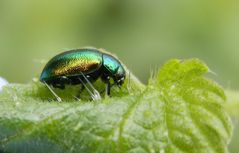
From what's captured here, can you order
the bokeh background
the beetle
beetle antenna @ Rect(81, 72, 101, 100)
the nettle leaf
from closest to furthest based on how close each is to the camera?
1. the nettle leaf
2. beetle antenna @ Rect(81, 72, 101, 100)
3. the beetle
4. the bokeh background

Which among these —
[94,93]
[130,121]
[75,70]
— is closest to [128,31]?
[75,70]

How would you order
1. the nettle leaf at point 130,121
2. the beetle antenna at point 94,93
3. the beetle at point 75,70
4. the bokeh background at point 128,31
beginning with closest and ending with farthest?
1. the nettle leaf at point 130,121
2. the beetle antenna at point 94,93
3. the beetle at point 75,70
4. the bokeh background at point 128,31

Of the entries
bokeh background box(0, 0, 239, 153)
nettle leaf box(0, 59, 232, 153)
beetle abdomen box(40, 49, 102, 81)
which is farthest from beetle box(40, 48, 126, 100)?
bokeh background box(0, 0, 239, 153)

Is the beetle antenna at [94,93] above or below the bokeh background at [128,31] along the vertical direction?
below

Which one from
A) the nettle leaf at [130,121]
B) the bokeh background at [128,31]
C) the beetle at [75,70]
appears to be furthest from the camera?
the bokeh background at [128,31]

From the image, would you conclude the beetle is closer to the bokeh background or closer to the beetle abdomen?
the beetle abdomen

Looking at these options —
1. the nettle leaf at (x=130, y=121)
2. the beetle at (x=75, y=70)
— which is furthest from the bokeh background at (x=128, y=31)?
the nettle leaf at (x=130, y=121)

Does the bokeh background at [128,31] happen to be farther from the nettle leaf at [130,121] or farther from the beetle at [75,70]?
the nettle leaf at [130,121]

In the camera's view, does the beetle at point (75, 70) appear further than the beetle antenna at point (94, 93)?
Yes
